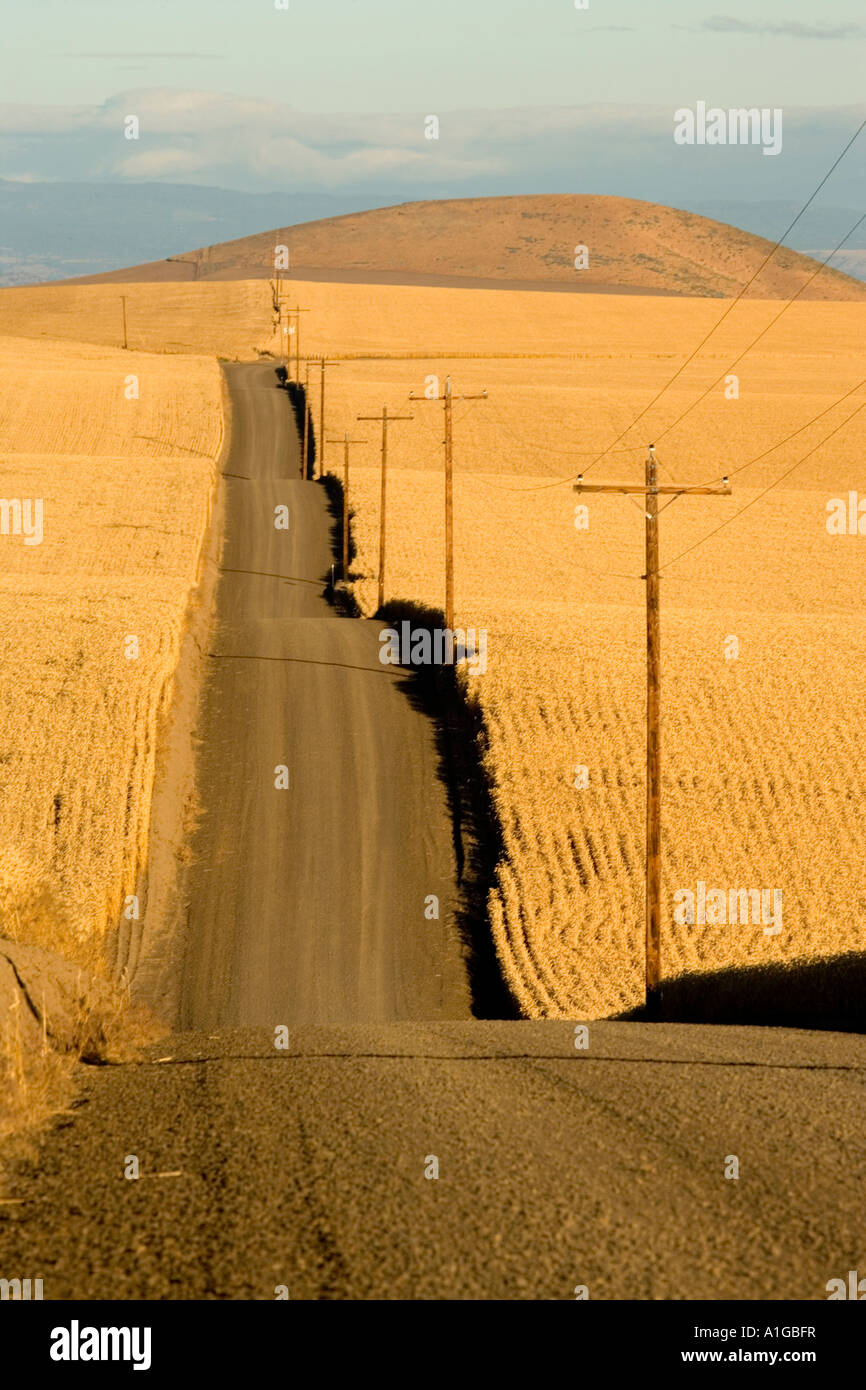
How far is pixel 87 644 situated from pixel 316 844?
11.9 meters

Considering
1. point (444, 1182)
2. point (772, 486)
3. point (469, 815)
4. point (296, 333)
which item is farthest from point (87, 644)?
point (296, 333)

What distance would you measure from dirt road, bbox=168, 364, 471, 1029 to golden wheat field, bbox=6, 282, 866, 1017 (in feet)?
Answer: 5.88

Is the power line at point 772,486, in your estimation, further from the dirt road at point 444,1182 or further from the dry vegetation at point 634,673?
the dirt road at point 444,1182

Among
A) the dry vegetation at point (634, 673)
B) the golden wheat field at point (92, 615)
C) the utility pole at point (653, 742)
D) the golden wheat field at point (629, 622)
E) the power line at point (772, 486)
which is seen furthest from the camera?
the power line at point (772, 486)

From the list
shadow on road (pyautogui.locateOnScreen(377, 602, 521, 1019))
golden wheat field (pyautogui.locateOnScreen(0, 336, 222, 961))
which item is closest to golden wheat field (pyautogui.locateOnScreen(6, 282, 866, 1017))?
shadow on road (pyautogui.locateOnScreen(377, 602, 521, 1019))

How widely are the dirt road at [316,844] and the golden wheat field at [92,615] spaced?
6.11 feet

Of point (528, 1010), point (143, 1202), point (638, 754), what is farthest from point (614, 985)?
point (143, 1202)

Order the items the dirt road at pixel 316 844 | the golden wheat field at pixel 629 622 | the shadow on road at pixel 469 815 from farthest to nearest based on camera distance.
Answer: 1. the golden wheat field at pixel 629 622
2. the shadow on road at pixel 469 815
3. the dirt road at pixel 316 844

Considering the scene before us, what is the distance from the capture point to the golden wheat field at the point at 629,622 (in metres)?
25.4

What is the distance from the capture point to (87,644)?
3781cm

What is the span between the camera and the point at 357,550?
2287 inches

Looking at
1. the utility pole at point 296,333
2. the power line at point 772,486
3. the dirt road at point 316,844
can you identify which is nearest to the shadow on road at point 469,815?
the dirt road at point 316,844
